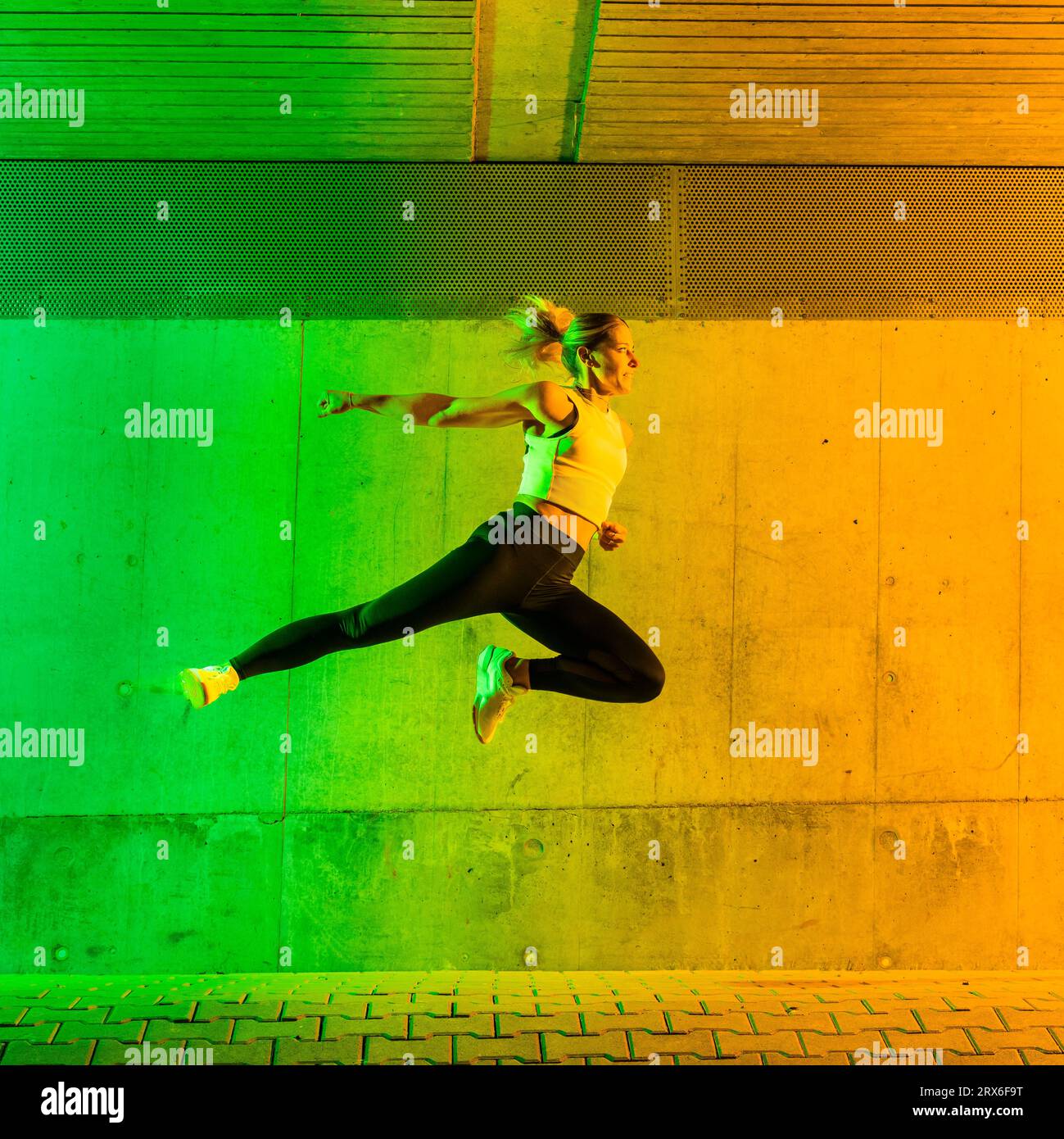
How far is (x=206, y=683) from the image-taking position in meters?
3.97

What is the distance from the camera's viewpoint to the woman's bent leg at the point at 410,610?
380cm

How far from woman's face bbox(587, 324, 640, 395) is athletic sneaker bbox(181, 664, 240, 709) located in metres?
2.18

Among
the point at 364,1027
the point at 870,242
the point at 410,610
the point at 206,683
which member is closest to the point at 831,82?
the point at 870,242

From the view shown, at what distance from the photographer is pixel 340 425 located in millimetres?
5246

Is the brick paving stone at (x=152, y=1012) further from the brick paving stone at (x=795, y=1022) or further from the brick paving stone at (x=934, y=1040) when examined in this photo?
the brick paving stone at (x=934, y=1040)

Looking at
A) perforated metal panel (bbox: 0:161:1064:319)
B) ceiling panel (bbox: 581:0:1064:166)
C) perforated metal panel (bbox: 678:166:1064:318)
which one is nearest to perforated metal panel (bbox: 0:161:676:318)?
perforated metal panel (bbox: 0:161:1064:319)

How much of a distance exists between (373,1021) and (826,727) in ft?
10.2

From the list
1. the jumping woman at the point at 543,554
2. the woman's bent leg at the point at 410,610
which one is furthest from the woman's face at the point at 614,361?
the woman's bent leg at the point at 410,610

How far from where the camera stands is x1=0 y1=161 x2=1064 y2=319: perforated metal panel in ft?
17.2

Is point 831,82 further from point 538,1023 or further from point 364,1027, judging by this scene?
point 364,1027

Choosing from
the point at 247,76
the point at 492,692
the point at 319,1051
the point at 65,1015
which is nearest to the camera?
the point at 319,1051

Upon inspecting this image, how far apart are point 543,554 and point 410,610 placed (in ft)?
2.12

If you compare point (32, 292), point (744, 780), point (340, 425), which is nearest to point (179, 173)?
point (32, 292)

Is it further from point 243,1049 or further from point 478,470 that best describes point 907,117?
point 243,1049
